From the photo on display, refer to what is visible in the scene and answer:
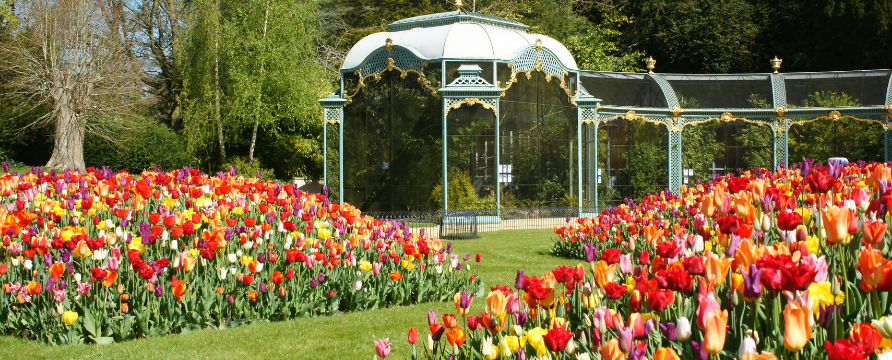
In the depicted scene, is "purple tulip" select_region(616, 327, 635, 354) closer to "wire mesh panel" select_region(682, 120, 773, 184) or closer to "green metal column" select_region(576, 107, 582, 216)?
"green metal column" select_region(576, 107, 582, 216)

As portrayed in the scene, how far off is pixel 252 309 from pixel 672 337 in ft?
15.1

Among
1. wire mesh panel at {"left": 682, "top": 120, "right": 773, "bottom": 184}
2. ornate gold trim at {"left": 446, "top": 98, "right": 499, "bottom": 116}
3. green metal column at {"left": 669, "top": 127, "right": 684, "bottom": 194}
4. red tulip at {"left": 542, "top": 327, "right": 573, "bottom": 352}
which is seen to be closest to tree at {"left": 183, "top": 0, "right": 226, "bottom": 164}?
ornate gold trim at {"left": 446, "top": 98, "right": 499, "bottom": 116}

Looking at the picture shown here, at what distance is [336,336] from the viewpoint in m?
6.17

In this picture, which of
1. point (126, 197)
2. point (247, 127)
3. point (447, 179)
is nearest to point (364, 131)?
point (447, 179)

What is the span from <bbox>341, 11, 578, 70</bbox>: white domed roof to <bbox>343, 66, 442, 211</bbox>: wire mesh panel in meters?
0.59

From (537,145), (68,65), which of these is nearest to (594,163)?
(537,145)

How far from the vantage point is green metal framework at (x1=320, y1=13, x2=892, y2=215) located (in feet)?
57.8

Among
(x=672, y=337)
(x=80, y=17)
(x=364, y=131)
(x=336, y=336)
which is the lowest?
(x=336, y=336)

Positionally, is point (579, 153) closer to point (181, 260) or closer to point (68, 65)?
point (181, 260)

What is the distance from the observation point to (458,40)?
1773cm

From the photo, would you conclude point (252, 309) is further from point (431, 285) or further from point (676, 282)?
point (676, 282)

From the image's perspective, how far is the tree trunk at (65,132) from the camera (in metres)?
28.8

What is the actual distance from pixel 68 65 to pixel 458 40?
60.9ft

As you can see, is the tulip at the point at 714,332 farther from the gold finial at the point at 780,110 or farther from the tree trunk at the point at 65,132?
the tree trunk at the point at 65,132
